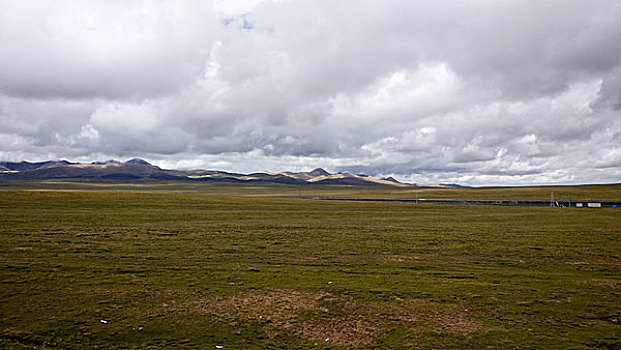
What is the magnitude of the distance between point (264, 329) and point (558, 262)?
1515cm

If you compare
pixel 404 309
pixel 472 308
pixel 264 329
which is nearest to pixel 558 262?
pixel 472 308

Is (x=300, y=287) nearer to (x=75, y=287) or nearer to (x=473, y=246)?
(x=75, y=287)

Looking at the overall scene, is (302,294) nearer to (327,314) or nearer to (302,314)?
(302,314)

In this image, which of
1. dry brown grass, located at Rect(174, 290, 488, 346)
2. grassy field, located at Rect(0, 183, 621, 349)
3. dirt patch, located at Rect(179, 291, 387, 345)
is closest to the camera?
grassy field, located at Rect(0, 183, 621, 349)

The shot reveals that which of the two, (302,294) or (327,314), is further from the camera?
(302,294)

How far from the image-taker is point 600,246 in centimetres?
2431

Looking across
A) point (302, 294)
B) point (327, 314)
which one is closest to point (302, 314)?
point (327, 314)

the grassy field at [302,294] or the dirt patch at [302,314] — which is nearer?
the grassy field at [302,294]

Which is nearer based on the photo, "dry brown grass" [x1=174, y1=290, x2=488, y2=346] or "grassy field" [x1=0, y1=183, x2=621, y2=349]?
"grassy field" [x1=0, y1=183, x2=621, y2=349]

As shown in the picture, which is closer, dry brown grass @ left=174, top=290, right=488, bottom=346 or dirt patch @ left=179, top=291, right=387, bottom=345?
dirt patch @ left=179, top=291, right=387, bottom=345

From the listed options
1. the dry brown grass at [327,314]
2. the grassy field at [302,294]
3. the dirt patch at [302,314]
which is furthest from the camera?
the dry brown grass at [327,314]

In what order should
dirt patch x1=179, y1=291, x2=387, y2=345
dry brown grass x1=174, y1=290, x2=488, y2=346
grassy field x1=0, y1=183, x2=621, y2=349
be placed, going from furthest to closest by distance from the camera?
dry brown grass x1=174, y1=290, x2=488, y2=346 → dirt patch x1=179, y1=291, x2=387, y2=345 → grassy field x1=0, y1=183, x2=621, y2=349

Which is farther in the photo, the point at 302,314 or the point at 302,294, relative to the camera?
the point at 302,294

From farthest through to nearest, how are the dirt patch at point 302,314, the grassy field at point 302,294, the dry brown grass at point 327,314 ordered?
1. the dry brown grass at point 327,314
2. the dirt patch at point 302,314
3. the grassy field at point 302,294
